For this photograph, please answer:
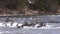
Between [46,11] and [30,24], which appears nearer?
[30,24]

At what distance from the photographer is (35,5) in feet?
22.4

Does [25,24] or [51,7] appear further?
[51,7]

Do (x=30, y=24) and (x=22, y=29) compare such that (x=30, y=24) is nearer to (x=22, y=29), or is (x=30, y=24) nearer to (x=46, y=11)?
(x=22, y=29)

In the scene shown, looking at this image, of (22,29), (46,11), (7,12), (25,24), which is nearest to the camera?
(22,29)

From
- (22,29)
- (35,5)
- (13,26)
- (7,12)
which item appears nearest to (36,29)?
(22,29)

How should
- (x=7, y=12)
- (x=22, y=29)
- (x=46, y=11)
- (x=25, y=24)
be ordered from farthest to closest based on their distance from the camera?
(x=46, y=11)
(x=7, y=12)
(x=25, y=24)
(x=22, y=29)

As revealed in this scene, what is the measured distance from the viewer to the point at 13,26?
3.24 m

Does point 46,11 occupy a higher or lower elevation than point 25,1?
lower

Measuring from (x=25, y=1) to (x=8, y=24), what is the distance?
3.42 meters

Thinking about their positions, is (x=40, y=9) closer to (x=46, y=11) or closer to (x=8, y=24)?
(x=46, y=11)

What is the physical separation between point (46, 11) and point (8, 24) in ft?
11.8

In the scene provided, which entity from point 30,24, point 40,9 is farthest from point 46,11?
point 30,24

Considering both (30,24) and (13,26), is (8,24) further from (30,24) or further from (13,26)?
(30,24)

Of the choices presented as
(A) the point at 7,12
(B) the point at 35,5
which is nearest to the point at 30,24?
(A) the point at 7,12
